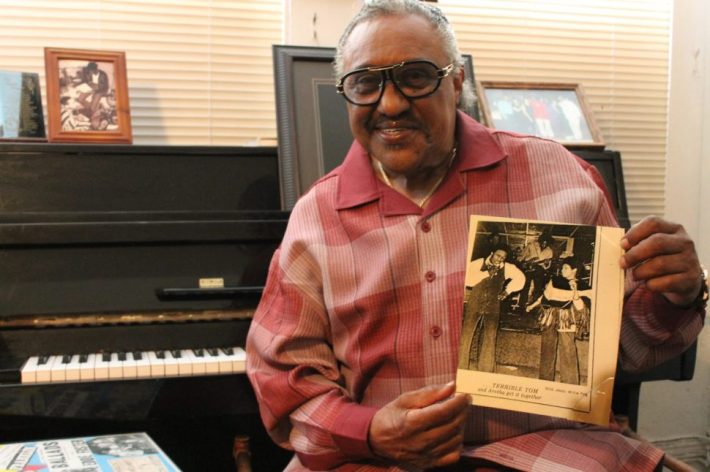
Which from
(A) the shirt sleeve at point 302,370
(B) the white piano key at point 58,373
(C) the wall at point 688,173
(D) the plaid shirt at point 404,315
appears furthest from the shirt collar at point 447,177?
(C) the wall at point 688,173

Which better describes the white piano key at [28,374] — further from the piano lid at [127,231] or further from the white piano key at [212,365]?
the white piano key at [212,365]

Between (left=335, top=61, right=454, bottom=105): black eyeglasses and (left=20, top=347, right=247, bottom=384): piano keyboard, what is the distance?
0.72m

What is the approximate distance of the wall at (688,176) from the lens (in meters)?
3.10

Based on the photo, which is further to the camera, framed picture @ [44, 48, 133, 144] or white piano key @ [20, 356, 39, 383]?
framed picture @ [44, 48, 133, 144]

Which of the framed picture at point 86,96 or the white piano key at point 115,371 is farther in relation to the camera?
the framed picture at point 86,96

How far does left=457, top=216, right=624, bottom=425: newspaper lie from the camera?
3.98 ft

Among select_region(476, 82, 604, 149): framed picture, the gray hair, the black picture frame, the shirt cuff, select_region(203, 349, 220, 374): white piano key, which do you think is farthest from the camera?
select_region(476, 82, 604, 149): framed picture

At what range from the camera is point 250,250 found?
205 cm

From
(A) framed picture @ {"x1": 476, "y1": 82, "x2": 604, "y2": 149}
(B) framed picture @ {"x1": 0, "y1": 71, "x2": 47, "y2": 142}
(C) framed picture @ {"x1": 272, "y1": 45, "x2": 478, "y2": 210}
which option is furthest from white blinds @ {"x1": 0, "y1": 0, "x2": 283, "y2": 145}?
(A) framed picture @ {"x1": 476, "y1": 82, "x2": 604, "y2": 149}

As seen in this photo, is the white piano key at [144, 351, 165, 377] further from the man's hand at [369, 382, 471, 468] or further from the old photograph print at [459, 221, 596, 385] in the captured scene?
the old photograph print at [459, 221, 596, 385]

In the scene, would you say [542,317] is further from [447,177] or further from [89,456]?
[89,456]

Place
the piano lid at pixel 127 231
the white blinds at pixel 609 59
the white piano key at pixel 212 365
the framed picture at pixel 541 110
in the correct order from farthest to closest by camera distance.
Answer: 1. the white blinds at pixel 609 59
2. the framed picture at pixel 541 110
3. the piano lid at pixel 127 231
4. the white piano key at pixel 212 365

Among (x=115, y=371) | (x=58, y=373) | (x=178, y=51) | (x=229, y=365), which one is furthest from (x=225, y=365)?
(x=178, y=51)

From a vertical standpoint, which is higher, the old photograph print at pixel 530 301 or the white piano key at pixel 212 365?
the old photograph print at pixel 530 301
